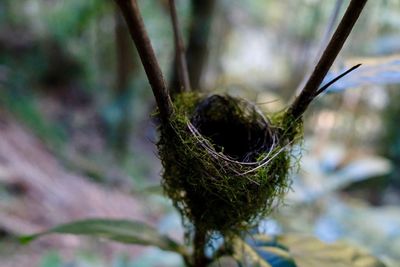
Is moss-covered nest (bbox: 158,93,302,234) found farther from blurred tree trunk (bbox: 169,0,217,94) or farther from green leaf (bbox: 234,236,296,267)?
blurred tree trunk (bbox: 169,0,217,94)

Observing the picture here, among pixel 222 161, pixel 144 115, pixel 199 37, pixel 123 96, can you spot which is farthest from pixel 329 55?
pixel 144 115

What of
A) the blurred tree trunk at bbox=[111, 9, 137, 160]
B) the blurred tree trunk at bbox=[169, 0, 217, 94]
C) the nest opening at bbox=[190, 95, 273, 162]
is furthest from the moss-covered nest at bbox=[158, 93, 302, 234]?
the blurred tree trunk at bbox=[111, 9, 137, 160]

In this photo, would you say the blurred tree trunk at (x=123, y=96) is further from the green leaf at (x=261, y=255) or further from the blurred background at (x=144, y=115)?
the green leaf at (x=261, y=255)

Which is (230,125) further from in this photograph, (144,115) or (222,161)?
(144,115)

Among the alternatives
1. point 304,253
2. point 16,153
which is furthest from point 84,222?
point 16,153

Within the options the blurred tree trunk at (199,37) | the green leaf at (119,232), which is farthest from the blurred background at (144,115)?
the green leaf at (119,232)

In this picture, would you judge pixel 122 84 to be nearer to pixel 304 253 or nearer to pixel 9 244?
pixel 9 244
